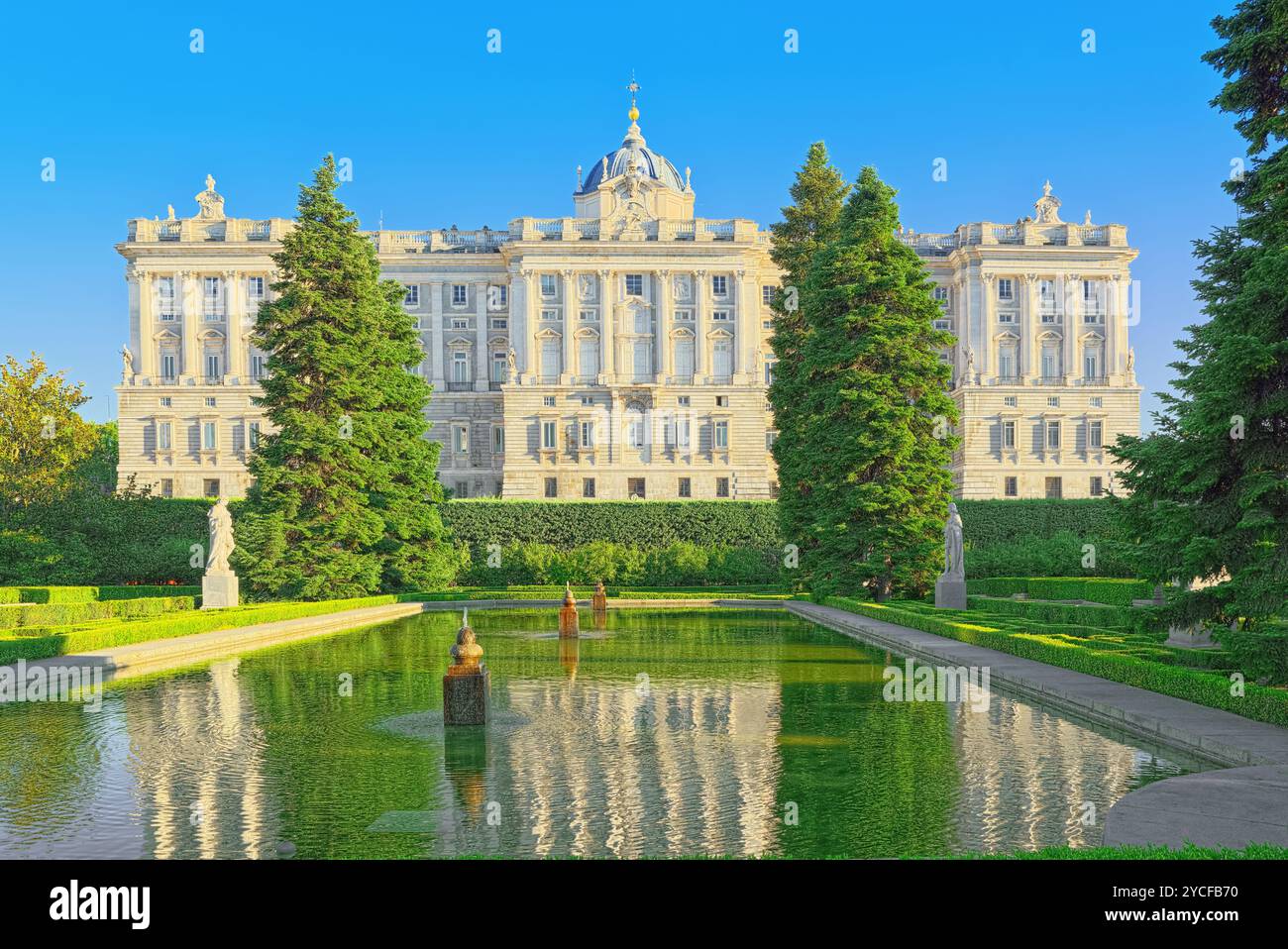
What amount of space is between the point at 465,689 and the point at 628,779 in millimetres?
3336

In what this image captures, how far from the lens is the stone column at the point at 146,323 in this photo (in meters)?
83.1

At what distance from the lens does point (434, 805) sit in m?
8.81

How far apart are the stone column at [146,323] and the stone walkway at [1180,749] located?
254 feet

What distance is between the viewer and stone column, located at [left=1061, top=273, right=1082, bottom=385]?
85.0 m

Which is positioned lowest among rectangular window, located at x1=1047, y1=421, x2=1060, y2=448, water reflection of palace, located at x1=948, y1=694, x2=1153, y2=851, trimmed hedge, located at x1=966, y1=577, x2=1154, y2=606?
trimmed hedge, located at x1=966, y1=577, x2=1154, y2=606

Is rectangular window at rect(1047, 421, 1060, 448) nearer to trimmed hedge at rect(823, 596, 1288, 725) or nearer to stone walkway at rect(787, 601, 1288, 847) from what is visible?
trimmed hedge at rect(823, 596, 1288, 725)

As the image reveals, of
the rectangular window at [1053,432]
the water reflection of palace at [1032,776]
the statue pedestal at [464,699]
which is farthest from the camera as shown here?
the rectangular window at [1053,432]

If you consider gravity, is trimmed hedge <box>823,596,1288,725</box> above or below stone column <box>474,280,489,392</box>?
below

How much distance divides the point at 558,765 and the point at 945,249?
85570mm

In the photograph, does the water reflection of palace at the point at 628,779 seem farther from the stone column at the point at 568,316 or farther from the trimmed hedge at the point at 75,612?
the stone column at the point at 568,316

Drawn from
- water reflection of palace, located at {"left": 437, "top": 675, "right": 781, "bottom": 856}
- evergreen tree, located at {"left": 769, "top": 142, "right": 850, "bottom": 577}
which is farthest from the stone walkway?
evergreen tree, located at {"left": 769, "top": 142, "right": 850, "bottom": 577}

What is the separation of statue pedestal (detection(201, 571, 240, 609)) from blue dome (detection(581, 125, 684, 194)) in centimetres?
6418

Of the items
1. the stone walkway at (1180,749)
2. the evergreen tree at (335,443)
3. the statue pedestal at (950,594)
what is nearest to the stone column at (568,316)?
the evergreen tree at (335,443)

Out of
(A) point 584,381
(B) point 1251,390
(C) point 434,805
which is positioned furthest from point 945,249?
(C) point 434,805
